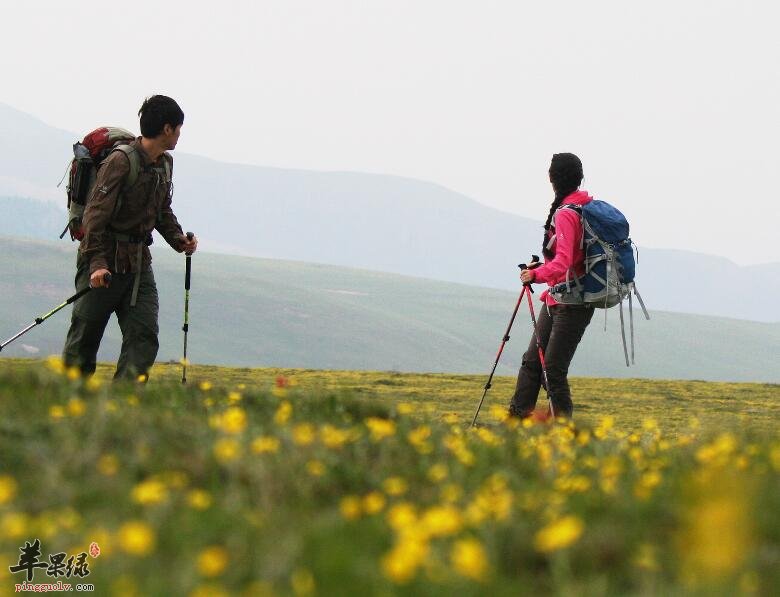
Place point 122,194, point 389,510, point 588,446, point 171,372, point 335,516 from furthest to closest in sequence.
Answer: point 171,372 < point 122,194 < point 588,446 < point 389,510 < point 335,516

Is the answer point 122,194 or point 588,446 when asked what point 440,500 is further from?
point 122,194

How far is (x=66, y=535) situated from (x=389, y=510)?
4.82 ft

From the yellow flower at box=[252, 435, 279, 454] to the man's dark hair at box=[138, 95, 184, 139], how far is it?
5.31m

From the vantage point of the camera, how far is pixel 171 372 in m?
19.8

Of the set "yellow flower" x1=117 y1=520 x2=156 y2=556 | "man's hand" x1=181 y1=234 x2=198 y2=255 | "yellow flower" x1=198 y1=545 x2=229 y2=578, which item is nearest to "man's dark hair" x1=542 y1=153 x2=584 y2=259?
"man's hand" x1=181 y1=234 x2=198 y2=255

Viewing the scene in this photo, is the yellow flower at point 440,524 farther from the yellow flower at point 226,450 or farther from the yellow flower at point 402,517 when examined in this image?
the yellow flower at point 226,450

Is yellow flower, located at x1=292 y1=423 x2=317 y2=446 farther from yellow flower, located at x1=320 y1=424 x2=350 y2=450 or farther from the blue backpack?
the blue backpack

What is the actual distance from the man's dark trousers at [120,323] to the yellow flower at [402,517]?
610 cm

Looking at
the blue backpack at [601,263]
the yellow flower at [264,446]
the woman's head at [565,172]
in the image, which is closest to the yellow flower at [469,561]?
the yellow flower at [264,446]

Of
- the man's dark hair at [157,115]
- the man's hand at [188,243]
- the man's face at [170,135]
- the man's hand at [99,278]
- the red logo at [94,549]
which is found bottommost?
the red logo at [94,549]

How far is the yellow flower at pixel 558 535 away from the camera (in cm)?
364

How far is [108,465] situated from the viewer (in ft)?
17.8

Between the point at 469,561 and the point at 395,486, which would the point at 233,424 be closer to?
the point at 395,486

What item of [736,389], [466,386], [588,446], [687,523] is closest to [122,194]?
[588,446]
